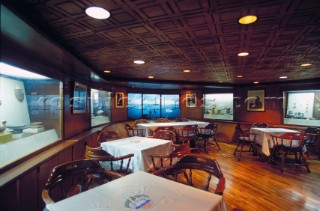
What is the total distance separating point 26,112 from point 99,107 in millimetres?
2962

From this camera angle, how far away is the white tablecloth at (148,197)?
1208mm

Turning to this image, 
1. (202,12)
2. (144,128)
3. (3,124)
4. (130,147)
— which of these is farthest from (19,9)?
(144,128)

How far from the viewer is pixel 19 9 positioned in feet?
5.37

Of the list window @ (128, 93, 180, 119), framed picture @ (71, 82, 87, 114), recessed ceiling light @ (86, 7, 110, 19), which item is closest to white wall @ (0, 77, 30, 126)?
framed picture @ (71, 82, 87, 114)

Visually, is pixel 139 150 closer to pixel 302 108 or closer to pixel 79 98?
pixel 79 98

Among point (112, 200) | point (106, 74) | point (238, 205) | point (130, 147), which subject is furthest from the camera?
point (106, 74)

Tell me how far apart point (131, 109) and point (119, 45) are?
4.98 metres

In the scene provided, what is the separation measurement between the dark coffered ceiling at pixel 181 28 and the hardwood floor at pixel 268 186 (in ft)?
7.39

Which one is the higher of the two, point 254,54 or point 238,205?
point 254,54

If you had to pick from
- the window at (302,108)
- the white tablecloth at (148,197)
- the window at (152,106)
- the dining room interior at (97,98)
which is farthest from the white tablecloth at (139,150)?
the window at (302,108)

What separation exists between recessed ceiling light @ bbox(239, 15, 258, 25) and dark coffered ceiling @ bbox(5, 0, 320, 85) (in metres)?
0.05

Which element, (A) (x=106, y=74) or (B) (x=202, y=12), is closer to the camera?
(B) (x=202, y=12)

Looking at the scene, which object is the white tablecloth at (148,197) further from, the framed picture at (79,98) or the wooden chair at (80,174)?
the framed picture at (79,98)

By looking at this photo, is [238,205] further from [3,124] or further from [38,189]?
[3,124]
